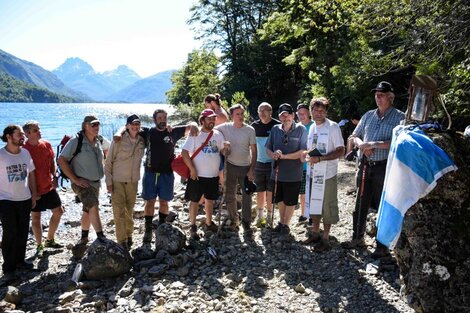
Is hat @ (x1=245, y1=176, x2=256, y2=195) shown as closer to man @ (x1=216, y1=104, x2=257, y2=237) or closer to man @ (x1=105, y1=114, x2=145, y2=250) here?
man @ (x1=216, y1=104, x2=257, y2=237)

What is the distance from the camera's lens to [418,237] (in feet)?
12.9

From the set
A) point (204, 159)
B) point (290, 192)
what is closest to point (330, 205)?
point (290, 192)

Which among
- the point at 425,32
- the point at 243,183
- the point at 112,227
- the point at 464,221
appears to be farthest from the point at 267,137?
the point at 112,227

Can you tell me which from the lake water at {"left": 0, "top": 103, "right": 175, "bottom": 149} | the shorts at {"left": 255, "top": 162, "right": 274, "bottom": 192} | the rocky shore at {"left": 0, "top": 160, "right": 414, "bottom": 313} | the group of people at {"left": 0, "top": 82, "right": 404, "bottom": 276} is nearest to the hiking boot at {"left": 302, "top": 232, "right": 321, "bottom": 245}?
the group of people at {"left": 0, "top": 82, "right": 404, "bottom": 276}

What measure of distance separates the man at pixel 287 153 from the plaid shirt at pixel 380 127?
1343mm

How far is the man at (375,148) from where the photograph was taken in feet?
19.1

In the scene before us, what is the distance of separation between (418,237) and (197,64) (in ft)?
140

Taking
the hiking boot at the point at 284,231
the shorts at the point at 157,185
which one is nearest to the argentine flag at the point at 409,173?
the hiking boot at the point at 284,231

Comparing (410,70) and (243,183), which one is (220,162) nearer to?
(243,183)

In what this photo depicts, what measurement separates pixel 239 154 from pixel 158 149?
5.20ft

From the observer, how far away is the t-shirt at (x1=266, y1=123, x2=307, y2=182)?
7199 mm

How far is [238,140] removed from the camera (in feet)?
24.3

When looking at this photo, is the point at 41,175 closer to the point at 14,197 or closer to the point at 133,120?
the point at 14,197

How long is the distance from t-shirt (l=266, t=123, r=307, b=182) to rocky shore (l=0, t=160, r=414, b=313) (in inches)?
48.1
